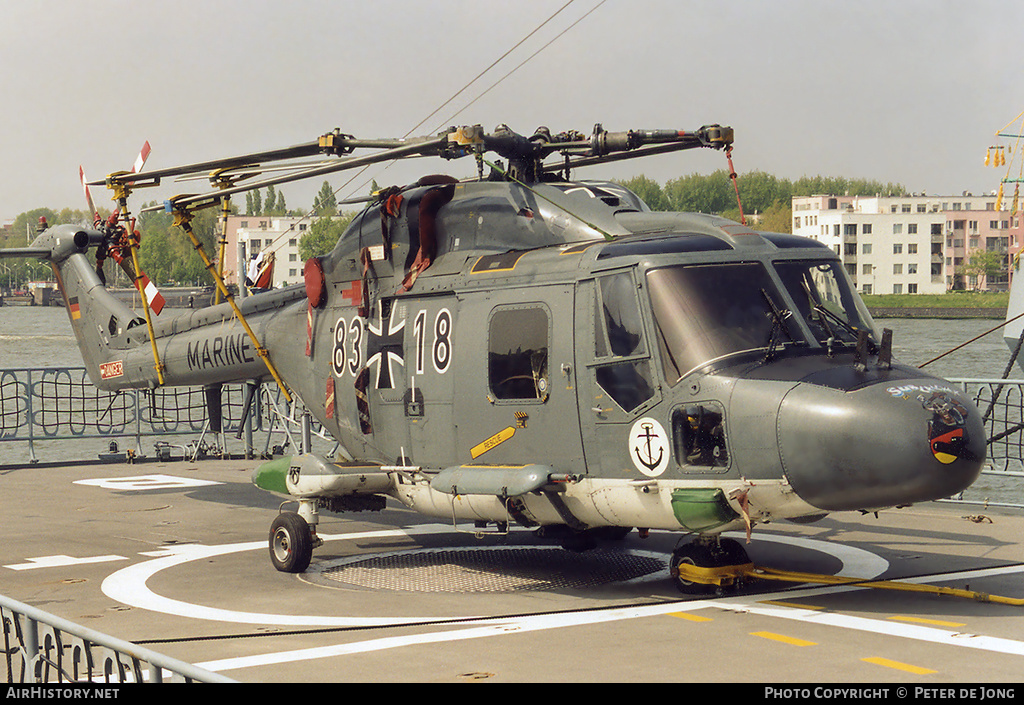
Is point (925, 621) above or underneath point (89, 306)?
underneath

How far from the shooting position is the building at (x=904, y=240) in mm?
141125

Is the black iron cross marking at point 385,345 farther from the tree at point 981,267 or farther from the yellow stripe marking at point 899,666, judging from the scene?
the tree at point 981,267

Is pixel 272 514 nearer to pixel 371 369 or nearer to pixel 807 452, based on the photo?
pixel 371 369

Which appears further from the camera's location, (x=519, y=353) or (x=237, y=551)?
(x=237, y=551)

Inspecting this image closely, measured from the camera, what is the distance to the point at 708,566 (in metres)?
10.7

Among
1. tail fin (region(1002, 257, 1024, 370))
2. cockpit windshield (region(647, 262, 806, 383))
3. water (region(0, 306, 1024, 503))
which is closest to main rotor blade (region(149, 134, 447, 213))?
cockpit windshield (region(647, 262, 806, 383))

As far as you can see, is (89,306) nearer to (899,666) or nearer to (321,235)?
(899,666)

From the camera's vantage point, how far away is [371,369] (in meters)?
13.3

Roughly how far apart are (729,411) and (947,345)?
8114 cm

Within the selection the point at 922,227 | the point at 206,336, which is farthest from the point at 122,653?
the point at 922,227

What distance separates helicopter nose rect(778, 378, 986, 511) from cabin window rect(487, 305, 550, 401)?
2.69 m

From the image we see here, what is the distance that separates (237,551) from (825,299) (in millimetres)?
7680

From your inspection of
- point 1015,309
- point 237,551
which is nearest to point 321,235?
point 1015,309

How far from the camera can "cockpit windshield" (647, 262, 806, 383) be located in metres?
10.2
